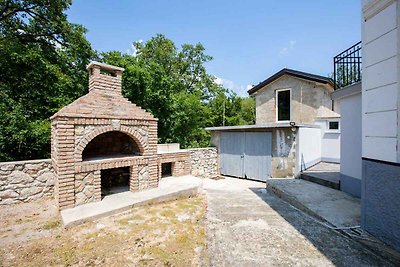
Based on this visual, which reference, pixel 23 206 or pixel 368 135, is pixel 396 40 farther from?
pixel 23 206

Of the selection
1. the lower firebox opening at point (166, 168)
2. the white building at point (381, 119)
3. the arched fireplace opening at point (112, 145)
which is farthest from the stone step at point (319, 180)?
the arched fireplace opening at point (112, 145)

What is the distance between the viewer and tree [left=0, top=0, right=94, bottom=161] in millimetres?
8514

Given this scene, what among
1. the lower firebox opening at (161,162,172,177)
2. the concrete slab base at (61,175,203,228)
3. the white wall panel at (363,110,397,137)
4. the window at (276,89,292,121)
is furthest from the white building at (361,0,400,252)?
the window at (276,89,292,121)

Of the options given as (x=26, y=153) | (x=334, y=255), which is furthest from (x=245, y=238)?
(x=26, y=153)

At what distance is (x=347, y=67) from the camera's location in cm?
624

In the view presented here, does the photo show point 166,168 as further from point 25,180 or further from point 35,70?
point 35,70

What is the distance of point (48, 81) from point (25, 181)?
274 inches

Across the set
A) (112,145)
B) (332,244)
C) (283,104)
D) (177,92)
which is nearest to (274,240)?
(332,244)

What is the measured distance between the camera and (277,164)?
31.4 feet

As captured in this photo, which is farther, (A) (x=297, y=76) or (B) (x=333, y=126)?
(A) (x=297, y=76)

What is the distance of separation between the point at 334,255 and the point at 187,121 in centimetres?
1349

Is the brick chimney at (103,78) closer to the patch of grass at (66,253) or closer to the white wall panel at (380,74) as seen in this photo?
the patch of grass at (66,253)

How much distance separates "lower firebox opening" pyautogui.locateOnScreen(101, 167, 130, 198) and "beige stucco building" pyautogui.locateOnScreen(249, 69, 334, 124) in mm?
9236

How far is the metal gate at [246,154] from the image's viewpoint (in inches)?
392
